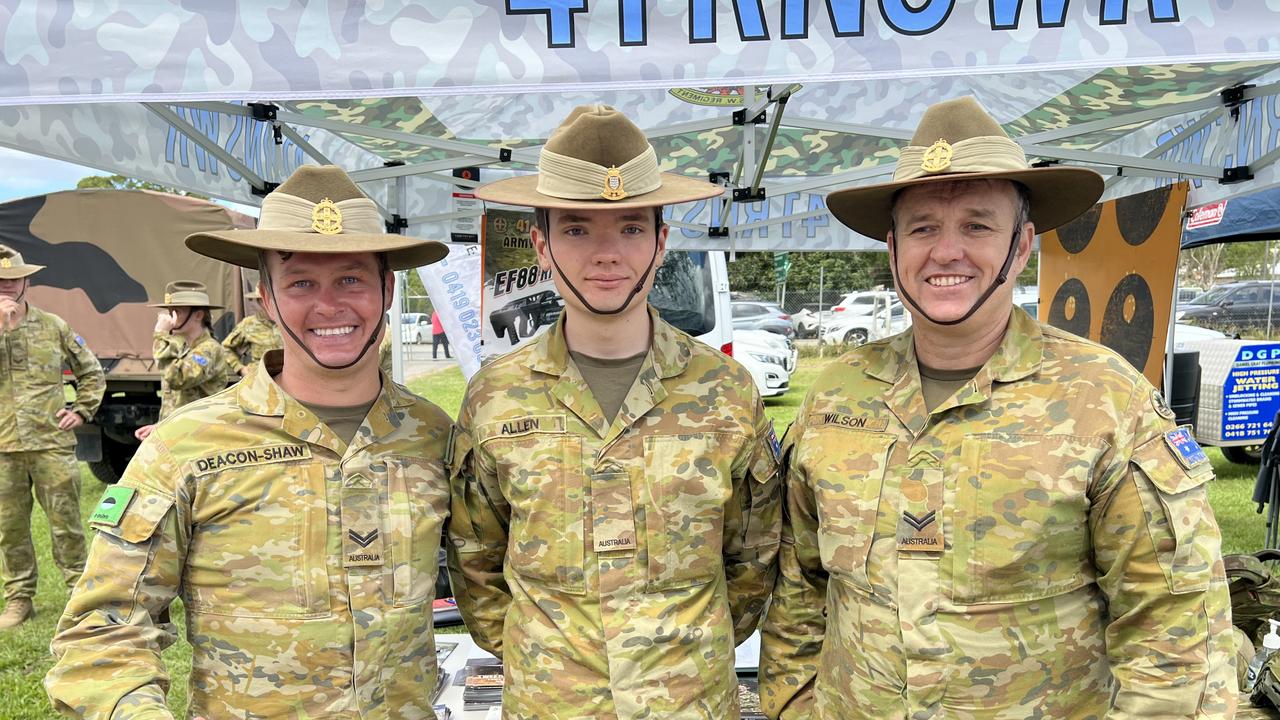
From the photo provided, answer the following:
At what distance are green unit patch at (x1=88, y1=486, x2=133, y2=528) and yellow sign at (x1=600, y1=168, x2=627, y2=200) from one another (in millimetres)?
1219

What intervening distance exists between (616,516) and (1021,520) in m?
0.88

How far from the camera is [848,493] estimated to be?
1833 mm

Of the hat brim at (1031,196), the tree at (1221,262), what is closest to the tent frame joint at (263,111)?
the hat brim at (1031,196)

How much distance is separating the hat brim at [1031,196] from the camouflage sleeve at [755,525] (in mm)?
533

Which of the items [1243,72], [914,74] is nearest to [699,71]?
[914,74]

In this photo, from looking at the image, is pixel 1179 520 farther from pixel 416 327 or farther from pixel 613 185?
pixel 416 327

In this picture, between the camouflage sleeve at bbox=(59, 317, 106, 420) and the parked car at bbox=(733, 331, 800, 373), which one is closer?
the camouflage sleeve at bbox=(59, 317, 106, 420)

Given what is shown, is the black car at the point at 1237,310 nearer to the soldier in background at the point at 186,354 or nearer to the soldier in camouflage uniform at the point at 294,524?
the soldier in background at the point at 186,354

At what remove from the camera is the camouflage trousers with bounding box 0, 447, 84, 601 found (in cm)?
518

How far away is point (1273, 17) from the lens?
1.60 meters

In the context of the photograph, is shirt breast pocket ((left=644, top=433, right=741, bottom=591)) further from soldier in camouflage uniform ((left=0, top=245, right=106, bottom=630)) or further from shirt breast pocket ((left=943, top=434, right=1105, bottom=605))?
soldier in camouflage uniform ((left=0, top=245, right=106, bottom=630))

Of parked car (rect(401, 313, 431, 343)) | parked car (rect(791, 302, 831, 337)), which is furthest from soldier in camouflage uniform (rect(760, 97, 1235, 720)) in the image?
parked car (rect(401, 313, 431, 343))

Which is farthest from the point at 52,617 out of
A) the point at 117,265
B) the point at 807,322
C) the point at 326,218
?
the point at 807,322

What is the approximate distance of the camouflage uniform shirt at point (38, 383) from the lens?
17.6ft
